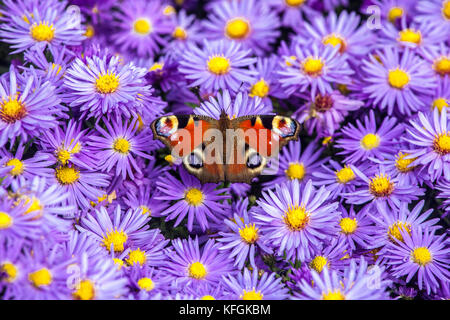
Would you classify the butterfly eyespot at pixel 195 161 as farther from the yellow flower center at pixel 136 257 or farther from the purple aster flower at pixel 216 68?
the purple aster flower at pixel 216 68

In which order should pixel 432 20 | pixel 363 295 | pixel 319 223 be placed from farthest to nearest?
1. pixel 432 20
2. pixel 319 223
3. pixel 363 295

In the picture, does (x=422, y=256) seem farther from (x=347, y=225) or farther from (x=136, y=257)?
(x=136, y=257)

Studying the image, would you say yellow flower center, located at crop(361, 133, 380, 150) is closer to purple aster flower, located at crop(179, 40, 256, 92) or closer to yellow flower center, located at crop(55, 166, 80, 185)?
purple aster flower, located at crop(179, 40, 256, 92)

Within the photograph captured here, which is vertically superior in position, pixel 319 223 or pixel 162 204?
pixel 162 204

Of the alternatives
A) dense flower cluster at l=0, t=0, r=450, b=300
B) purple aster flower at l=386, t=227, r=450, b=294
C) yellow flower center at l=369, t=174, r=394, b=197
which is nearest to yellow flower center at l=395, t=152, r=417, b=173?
dense flower cluster at l=0, t=0, r=450, b=300

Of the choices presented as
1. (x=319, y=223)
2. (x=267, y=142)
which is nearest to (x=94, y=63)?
(x=267, y=142)

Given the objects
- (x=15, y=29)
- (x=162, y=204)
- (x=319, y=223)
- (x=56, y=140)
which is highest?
(x=15, y=29)
